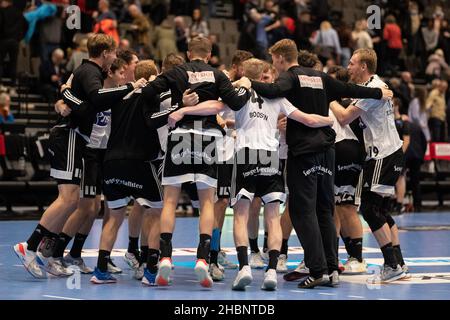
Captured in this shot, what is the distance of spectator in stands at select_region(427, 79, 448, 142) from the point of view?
79.8 ft

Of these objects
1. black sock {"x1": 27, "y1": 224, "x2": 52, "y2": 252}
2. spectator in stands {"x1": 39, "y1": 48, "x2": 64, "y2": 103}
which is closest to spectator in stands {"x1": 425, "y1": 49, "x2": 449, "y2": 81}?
spectator in stands {"x1": 39, "y1": 48, "x2": 64, "y2": 103}

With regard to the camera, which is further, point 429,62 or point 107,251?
point 429,62

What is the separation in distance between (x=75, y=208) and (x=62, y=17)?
10741mm

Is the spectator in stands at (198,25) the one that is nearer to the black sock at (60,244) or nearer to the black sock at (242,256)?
the black sock at (60,244)

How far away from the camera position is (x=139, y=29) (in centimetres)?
2202

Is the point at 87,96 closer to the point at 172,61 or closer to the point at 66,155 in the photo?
the point at 66,155

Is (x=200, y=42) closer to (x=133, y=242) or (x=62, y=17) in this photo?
(x=133, y=242)

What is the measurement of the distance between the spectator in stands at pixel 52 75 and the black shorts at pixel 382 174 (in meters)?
10.4

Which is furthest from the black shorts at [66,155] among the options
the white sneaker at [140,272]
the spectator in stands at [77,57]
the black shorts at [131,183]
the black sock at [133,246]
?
the spectator in stands at [77,57]

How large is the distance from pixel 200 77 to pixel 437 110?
1538cm

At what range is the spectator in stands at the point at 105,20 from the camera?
67.3 feet

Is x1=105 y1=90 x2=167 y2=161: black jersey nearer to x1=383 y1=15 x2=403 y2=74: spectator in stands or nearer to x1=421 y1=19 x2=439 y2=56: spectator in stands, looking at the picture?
x1=383 y1=15 x2=403 y2=74: spectator in stands
